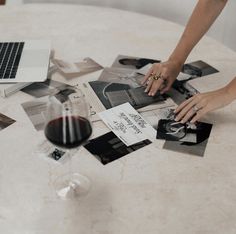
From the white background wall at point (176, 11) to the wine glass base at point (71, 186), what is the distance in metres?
1.41

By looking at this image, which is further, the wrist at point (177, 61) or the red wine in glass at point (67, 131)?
the wrist at point (177, 61)

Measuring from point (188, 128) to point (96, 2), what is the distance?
1.28 metres

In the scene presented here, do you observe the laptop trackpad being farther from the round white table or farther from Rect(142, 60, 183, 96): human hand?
Rect(142, 60, 183, 96): human hand

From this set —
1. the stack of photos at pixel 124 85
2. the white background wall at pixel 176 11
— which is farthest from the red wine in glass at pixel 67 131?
the white background wall at pixel 176 11

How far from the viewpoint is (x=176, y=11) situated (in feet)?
6.98

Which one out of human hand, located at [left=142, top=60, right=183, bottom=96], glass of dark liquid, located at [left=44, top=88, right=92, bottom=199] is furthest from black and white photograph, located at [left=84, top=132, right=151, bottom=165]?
human hand, located at [left=142, top=60, right=183, bottom=96]

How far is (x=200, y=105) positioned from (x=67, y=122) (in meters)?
0.47

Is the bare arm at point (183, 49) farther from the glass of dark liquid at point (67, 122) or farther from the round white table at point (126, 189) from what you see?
the glass of dark liquid at point (67, 122)

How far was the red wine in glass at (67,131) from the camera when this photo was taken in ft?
2.57

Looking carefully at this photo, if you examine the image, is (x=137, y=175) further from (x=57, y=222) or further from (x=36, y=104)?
(x=36, y=104)

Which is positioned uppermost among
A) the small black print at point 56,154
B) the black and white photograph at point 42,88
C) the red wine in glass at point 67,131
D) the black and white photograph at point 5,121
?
the red wine in glass at point 67,131

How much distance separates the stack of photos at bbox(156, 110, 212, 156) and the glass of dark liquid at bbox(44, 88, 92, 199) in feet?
0.97

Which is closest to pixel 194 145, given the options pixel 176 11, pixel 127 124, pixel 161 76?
pixel 127 124

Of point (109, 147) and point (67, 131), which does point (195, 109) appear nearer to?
point (109, 147)
